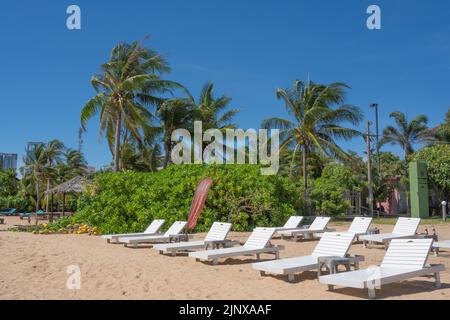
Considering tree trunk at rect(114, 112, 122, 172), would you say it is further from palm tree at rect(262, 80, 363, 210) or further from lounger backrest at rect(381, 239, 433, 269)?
lounger backrest at rect(381, 239, 433, 269)

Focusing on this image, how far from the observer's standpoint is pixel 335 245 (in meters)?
8.08

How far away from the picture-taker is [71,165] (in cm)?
4844

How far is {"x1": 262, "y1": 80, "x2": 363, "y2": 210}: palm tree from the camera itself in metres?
22.2

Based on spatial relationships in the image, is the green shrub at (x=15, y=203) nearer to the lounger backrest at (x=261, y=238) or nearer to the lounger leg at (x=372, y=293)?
the lounger backrest at (x=261, y=238)

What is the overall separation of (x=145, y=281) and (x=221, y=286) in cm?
130

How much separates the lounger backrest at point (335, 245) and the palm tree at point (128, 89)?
14.4m

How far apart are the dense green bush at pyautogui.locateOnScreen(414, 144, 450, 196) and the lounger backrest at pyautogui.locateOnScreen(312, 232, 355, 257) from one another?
23.2 metres

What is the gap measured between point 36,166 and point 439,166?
119 feet

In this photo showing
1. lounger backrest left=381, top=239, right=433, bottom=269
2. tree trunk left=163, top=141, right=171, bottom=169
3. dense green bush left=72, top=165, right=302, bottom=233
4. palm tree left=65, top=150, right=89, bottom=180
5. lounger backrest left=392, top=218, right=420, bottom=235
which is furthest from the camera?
palm tree left=65, top=150, right=89, bottom=180

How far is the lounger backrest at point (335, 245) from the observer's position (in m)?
7.87

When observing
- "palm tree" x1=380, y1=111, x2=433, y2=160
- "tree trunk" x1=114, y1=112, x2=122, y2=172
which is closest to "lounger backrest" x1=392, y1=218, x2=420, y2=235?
"tree trunk" x1=114, y1=112, x2=122, y2=172

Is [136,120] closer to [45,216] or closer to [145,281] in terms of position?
[45,216]

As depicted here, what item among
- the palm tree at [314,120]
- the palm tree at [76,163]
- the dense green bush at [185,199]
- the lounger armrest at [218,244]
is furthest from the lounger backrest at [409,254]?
the palm tree at [76,163]

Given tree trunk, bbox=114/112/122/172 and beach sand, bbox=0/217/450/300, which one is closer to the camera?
beach sand, bbox=0/217/450/300
